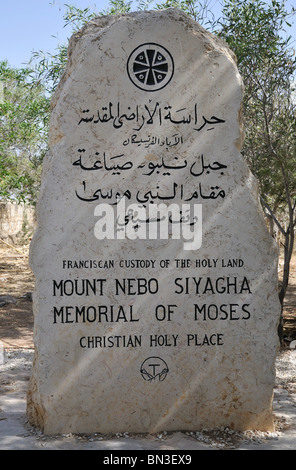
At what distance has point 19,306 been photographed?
456 inches

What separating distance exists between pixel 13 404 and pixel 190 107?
3377 millimetres

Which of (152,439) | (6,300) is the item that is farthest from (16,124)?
(152,439)

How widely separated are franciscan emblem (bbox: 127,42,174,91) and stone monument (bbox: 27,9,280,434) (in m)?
0.01

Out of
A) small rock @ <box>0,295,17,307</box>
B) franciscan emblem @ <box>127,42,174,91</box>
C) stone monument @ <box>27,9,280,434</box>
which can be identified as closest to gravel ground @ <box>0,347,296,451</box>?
stone monument @ <box>27,9,280,434</box>

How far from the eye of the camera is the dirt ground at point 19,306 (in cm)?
874

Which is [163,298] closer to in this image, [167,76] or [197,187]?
[197,187]

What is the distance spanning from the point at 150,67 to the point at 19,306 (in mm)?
8086

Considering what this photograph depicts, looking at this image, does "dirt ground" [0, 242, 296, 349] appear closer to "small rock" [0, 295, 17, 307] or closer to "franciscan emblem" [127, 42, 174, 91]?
"small rock" [0, 295, 17, 307]

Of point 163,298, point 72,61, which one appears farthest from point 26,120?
point 163,298

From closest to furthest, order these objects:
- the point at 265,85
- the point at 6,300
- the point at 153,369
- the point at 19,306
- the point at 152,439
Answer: the point at 152,439
the point at 153,369
the point at 265,85
the point at 19,306
the point at 6,300

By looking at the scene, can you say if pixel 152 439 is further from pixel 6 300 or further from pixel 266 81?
pixel 6 300

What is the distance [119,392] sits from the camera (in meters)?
4.52

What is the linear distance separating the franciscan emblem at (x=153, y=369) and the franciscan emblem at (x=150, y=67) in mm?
2288

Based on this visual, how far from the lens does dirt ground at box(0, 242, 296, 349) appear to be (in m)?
8.74
